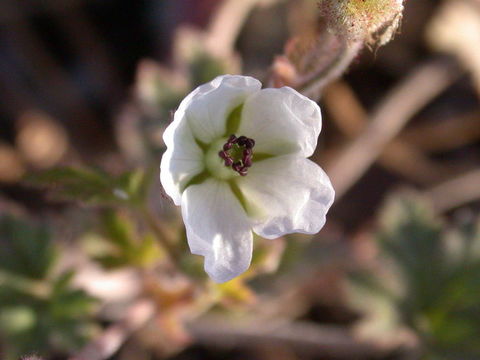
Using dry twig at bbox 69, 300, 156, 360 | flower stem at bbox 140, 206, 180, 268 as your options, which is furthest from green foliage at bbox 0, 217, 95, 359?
flower stem at bbox 140, 206, 180, 268

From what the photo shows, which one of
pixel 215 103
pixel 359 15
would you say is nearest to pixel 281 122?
pixel 215 103

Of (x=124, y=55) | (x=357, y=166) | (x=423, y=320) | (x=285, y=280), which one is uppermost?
(x=124, y=55)

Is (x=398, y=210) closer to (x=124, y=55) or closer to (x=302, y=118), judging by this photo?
(x=302, y=118)

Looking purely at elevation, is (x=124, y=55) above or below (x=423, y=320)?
above

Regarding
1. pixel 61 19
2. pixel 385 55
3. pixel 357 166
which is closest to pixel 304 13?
pixel 385 55

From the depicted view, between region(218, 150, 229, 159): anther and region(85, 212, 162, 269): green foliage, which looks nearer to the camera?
region(218, 150, 229, 159): anther

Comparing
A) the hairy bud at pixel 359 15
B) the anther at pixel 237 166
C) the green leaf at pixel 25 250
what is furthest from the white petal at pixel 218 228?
the green leaf at pixel 25 250

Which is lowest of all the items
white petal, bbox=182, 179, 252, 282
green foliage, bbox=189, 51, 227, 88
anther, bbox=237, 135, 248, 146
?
white petal, bbox=182, 179, 252, 282

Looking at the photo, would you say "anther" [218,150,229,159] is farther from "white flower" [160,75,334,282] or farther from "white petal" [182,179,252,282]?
"white petal" [182,179,252,282]

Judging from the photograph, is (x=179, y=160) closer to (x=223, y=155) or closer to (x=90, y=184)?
(x=223, y=155)
